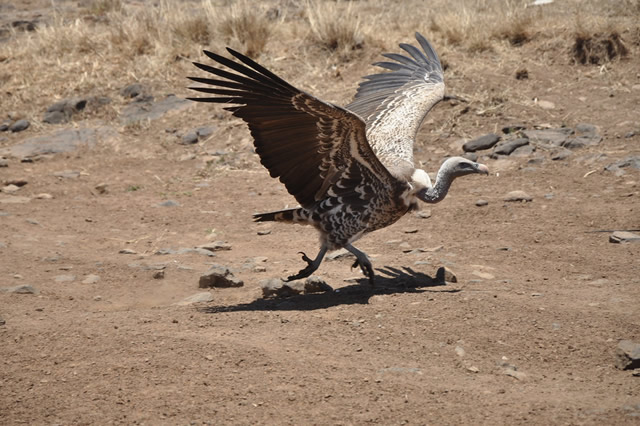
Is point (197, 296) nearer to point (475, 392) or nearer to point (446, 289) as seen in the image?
point (446, 289)

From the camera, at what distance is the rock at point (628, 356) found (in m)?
4.19

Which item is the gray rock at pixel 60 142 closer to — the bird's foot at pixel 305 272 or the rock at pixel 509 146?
the rock at pixel 509 146

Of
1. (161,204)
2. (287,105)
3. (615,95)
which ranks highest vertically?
(287,105)

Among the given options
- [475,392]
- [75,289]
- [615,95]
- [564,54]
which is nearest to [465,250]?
[475,392]

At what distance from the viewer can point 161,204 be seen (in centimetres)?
868

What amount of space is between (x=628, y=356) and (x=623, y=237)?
2.80 metres

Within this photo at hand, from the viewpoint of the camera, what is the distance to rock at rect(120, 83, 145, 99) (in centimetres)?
1130

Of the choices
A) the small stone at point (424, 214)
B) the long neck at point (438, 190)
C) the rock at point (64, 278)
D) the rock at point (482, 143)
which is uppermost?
the long neck at point (438, 190)

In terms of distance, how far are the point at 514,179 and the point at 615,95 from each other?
241 cm

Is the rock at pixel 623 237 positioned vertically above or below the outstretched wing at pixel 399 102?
below

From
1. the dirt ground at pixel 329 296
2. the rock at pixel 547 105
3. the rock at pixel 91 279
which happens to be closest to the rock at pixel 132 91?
the dirt ground at pixel 329 296

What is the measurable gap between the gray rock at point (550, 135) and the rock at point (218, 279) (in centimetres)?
487

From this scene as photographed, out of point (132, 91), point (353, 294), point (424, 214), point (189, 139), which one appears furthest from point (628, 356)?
point (132, 91)

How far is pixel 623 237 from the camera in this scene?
6754 mm
